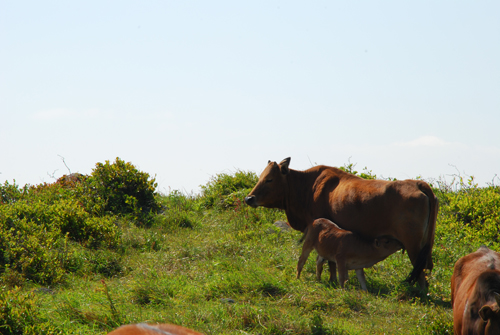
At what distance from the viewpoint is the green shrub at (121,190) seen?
12.1 m

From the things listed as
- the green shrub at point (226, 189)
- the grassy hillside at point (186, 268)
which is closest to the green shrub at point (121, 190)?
the grassy hillside at point (186, 268)

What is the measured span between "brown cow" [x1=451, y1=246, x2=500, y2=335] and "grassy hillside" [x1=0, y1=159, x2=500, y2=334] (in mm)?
519

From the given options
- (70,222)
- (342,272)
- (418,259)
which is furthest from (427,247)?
(70,222)

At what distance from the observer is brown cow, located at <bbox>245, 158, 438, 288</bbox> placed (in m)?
6.96

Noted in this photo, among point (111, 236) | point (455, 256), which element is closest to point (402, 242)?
point (455, 256)

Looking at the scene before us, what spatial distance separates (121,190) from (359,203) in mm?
7258

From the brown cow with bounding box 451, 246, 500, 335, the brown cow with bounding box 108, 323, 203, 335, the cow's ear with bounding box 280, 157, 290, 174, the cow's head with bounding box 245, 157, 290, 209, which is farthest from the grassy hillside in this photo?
the brown cow with bounding box 108, 323, 203, 335

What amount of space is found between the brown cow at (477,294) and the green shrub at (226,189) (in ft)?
25.7

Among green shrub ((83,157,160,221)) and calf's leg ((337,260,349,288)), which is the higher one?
green shrub ((83,157,160,221))

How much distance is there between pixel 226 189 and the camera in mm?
13703

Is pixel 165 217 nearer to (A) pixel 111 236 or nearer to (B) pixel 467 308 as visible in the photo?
(A) pixel 111 236

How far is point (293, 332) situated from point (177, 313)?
1493mm

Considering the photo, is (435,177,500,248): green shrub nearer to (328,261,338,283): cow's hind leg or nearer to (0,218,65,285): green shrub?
(328,261,338,283): cow's hind leg

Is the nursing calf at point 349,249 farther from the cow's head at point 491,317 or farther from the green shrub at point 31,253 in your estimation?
the green shrub at point 31,253
